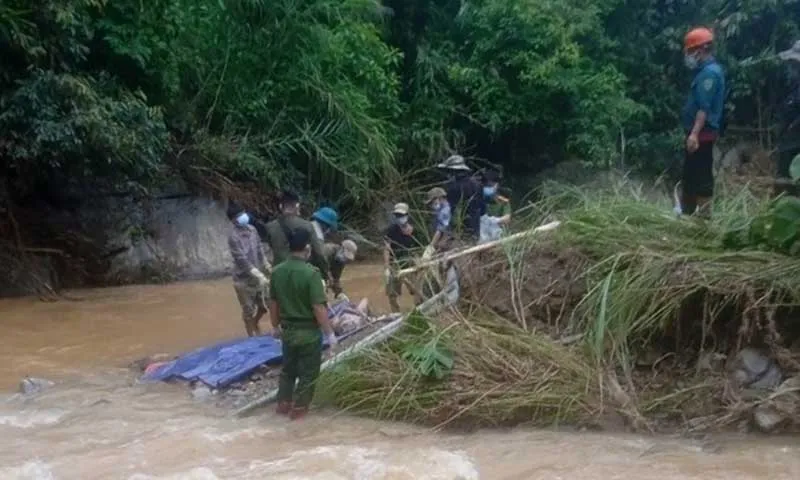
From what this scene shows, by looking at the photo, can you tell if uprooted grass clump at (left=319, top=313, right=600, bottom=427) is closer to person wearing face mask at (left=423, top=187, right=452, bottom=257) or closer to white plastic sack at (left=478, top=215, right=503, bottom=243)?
person wearing face mask at (left=423, top=187, right=452, bottom=257)

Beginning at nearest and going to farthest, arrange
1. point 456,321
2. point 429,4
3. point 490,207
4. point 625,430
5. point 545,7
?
point 625,430 → point 456,321 → point 490,207 → point 545,7 → point 429,4

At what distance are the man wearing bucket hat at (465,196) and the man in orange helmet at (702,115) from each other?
264cm

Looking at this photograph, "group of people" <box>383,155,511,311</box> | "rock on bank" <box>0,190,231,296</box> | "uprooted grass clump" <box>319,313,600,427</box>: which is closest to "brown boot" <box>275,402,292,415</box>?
"uprooted grass clump" <box>319,313,600,427</box>

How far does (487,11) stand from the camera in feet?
65.1

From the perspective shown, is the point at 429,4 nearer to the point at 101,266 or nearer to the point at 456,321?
the point at 101,266

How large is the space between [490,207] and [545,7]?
8.40 metres

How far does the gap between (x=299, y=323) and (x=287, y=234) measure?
6.30ft

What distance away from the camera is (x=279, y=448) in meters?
7.52

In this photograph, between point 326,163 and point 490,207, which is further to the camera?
point 326,163

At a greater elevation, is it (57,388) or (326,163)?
(326,163)

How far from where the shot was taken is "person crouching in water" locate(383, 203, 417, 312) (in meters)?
9.90

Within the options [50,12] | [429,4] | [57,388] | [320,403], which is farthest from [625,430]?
[429,4]

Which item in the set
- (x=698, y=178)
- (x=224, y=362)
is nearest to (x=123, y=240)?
(x=224, y=362)

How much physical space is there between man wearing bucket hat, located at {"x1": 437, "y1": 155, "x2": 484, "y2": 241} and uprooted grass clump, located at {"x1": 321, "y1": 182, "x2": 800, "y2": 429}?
2.95 meters
